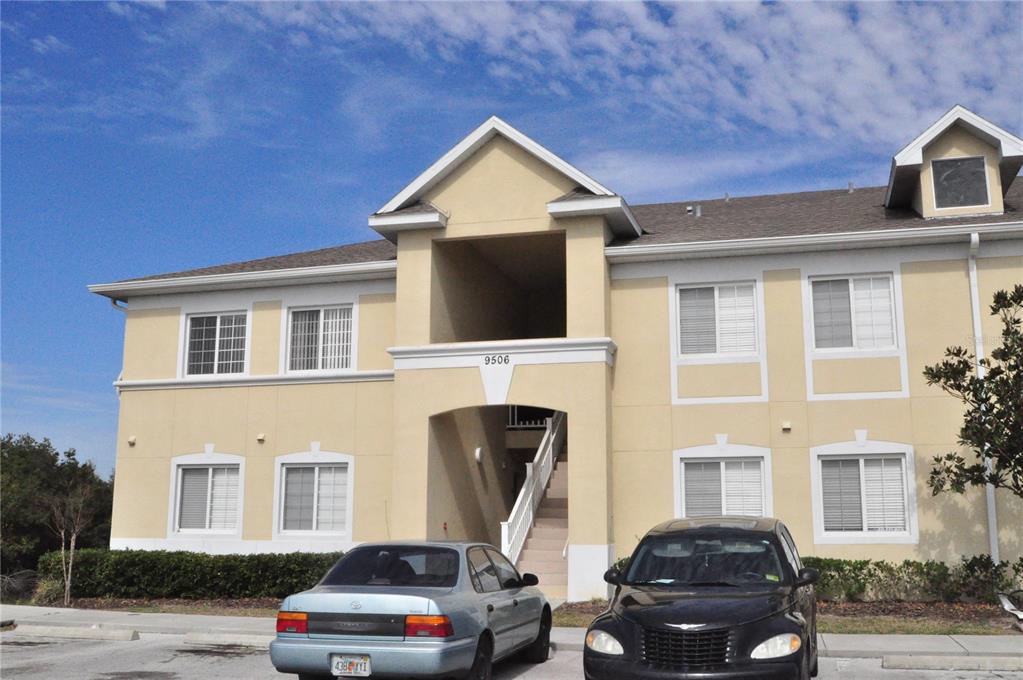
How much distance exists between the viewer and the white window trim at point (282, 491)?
1945cm

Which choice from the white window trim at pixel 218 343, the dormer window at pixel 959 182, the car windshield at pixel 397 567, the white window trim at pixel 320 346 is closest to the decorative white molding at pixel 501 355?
the white window trim at pixel 320 346

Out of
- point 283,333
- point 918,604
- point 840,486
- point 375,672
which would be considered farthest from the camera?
point 283,333

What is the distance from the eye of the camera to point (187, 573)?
18844 mm

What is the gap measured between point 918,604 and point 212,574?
13.0 metres

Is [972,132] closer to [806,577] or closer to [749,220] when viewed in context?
[749,220]

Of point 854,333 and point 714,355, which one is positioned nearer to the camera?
point 854,333

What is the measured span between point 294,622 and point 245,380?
12.5m

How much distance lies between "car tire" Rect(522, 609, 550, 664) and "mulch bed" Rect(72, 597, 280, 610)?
765 cm

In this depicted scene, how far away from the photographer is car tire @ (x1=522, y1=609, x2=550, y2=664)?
1121 centimetres

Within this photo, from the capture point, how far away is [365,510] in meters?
19.4

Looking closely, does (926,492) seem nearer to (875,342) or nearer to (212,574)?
(875,342)

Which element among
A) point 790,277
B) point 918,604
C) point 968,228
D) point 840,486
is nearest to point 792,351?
point 790,277

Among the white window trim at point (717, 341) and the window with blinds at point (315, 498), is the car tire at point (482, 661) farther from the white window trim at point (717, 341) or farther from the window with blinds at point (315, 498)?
the window with blinds at point (315, 498)

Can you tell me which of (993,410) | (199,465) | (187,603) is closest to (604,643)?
(993,410)
